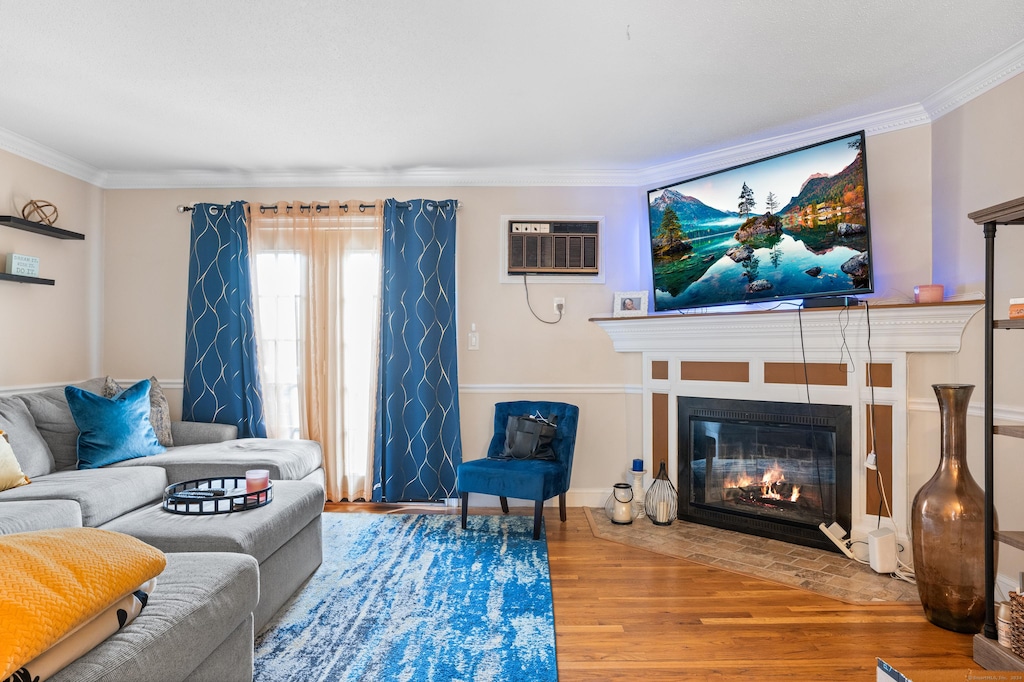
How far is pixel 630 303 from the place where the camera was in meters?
4.27

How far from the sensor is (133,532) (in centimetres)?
237

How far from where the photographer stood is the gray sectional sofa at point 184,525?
60.2 inches

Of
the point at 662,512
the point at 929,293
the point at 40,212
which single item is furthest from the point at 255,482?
the point at 929,293

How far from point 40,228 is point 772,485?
483 centimetres

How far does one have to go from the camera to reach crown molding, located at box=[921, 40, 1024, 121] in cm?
266

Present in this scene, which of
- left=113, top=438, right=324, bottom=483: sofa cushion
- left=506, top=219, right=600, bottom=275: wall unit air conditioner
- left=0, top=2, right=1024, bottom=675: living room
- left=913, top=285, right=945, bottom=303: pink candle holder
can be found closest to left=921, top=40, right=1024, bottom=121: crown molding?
left=0, top=2, right=1024, bottom=675: living room

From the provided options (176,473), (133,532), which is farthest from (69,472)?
(133,532)

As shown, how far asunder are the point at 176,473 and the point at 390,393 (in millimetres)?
1416

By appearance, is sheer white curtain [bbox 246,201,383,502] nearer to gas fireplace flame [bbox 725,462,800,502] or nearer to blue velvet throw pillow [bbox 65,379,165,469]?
blue velvet throw pillow [bbox 65,379,165,469]

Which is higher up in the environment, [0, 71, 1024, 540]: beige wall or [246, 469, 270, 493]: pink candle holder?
[0, 71, 1024, 540]: beige wall

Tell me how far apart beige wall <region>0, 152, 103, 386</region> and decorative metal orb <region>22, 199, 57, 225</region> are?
0.04 metres

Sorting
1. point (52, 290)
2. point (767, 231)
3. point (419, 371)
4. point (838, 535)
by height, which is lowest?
point (838, 535)

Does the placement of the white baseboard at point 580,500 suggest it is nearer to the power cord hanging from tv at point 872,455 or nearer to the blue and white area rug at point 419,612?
the blue and white area rug at point 419,612

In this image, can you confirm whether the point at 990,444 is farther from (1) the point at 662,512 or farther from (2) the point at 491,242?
(2) the point at 491,242
